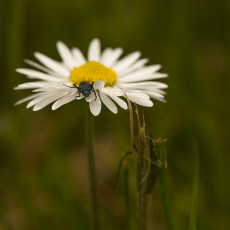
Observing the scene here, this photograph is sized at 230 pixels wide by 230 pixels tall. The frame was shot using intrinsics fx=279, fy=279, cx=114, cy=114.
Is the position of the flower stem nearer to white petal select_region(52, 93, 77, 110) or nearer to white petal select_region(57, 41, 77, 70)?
white petal select_region(52, 93, 77, 110)

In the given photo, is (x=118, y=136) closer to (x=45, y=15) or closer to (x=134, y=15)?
(x=134, y=15)

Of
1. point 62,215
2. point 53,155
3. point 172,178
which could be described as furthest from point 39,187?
point 172,178

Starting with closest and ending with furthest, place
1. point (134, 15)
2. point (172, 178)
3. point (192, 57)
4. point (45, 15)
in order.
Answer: point (172, 178)
point (192, 57)
point (134, 15)
point (45, 15)

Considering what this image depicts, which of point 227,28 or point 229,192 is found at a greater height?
point 227,28

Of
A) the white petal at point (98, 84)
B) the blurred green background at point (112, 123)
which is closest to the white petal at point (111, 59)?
the blurred green background at point (112, 123)

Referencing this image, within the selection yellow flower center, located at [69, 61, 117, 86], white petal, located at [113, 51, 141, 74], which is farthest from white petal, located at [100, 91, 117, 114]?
white petal, located at [113, 51, 141, 74]

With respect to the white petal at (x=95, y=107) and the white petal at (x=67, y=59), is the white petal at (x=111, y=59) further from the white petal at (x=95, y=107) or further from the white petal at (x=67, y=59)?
the white petal at (x=95, y=107)

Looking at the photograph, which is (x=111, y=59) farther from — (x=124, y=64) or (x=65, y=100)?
(x=65, y=100)
